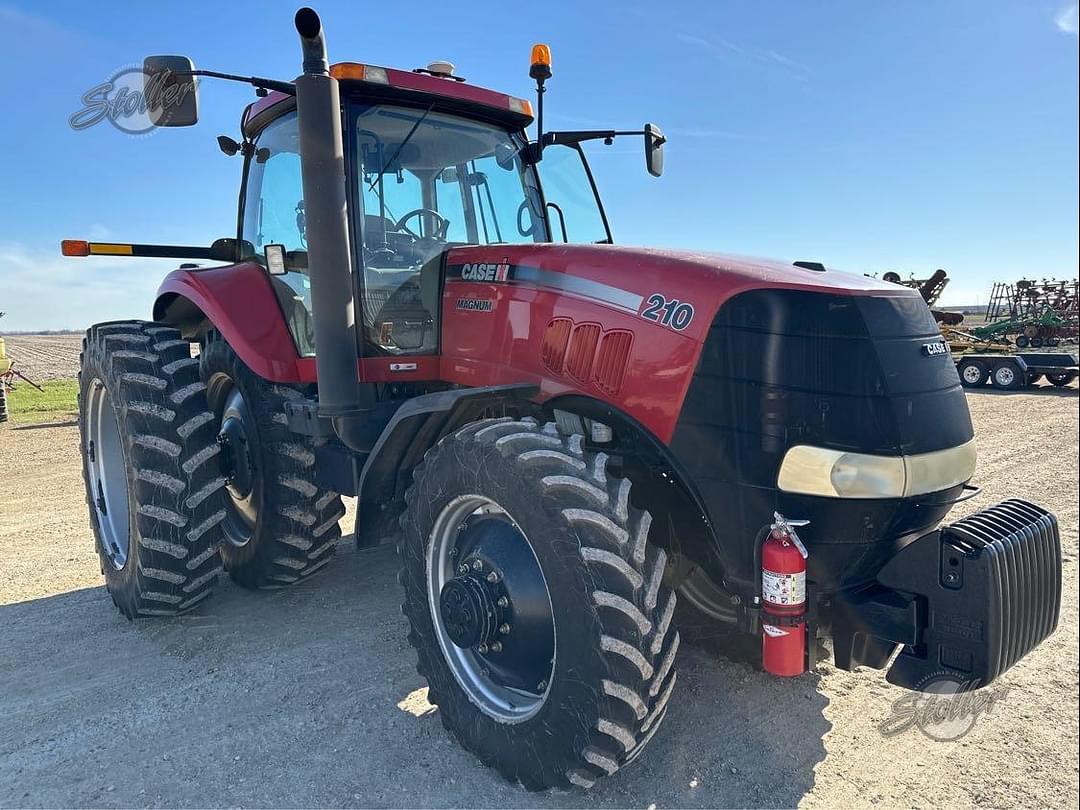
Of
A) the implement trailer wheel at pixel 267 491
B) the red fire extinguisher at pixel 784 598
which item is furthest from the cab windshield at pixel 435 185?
the red fire extinguisher at pixel 784 598

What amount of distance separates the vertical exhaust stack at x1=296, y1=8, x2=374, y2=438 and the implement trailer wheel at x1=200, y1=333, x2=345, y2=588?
94 centimetres

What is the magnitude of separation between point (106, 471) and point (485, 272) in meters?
2.94

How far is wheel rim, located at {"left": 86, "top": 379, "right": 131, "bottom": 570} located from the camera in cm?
429

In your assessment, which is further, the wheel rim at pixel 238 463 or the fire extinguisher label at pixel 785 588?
the wheel rim at pixel 238 463

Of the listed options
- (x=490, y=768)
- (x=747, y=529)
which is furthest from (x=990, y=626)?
(x=490, y=768)

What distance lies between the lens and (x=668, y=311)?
8.04 feet

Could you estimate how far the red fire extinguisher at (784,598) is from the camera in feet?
6.99

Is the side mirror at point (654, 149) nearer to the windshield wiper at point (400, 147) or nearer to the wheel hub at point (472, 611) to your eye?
the windshield wiper at point (400, 147)

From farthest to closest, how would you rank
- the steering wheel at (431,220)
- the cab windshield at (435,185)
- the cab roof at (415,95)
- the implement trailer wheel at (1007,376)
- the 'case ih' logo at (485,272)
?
1. the implement trailer wheel at (1007,376)
2. the steering wheel at (431,220)
3. the cab windshield at (435,185)
4. the cab roof at (415,95)
5. the 'case ih' logo at (485,272)

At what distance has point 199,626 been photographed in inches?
153

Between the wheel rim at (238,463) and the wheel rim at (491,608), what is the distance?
183 centimetres

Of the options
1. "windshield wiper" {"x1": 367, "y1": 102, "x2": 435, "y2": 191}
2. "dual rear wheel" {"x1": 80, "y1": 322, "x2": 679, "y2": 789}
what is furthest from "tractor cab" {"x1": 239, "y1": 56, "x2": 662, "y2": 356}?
"dual rear wheel" {"x1": 80, "y1": 322, "x2": 679, "y2": 789}

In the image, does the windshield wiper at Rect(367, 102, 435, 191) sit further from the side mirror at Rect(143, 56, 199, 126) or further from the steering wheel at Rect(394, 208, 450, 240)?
the side mirror at Rect(143, 56, 199, 126)

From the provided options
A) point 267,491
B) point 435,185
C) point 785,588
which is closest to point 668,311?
point 785,588
